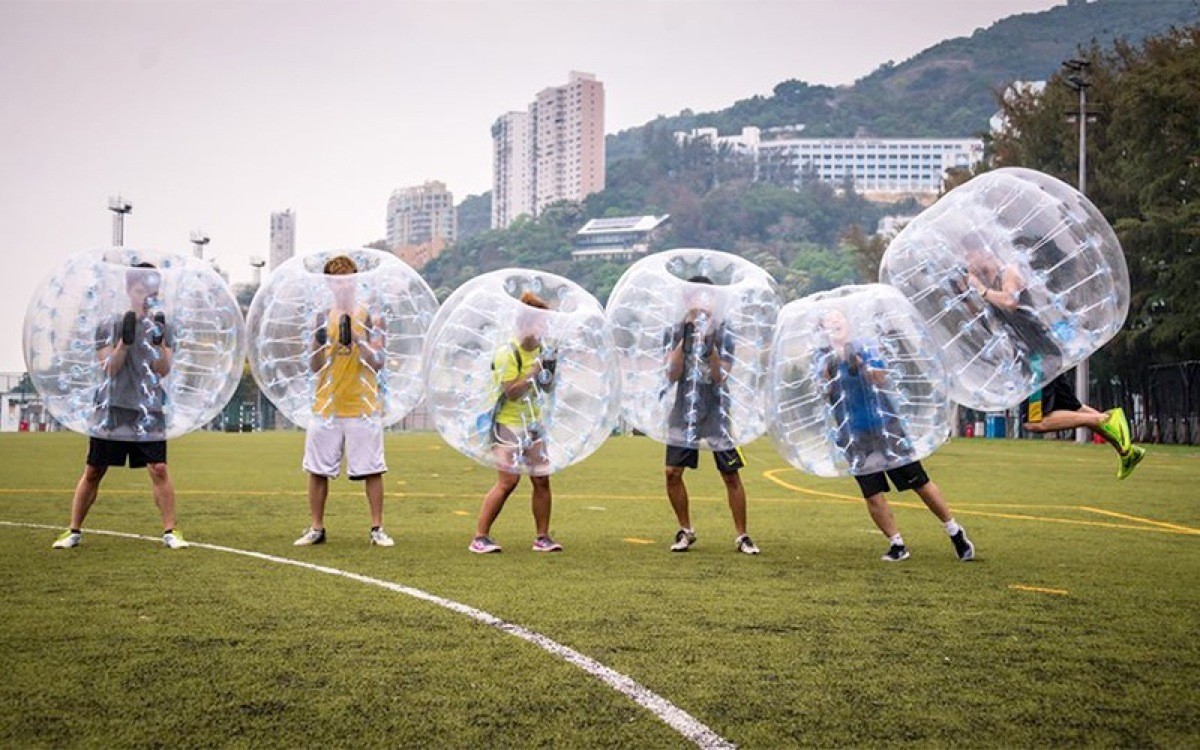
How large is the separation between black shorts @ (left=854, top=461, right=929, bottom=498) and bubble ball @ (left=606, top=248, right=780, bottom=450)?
85 centimetres

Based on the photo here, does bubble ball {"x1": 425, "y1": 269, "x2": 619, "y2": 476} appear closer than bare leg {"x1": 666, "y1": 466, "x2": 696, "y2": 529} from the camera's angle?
Yes

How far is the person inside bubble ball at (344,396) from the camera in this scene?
10445 millimetres

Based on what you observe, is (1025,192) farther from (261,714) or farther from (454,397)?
(261,714)

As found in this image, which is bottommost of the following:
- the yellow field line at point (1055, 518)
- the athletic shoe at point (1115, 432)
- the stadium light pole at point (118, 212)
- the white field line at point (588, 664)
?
the yellow field line at point (1055, 518)

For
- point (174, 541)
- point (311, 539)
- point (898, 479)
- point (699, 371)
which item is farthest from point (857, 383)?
point (174, 541)

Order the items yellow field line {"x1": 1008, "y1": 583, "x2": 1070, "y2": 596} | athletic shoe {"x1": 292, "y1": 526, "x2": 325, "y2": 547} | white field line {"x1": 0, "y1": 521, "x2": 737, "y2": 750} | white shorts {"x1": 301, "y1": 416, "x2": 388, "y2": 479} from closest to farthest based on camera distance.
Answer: white field line {"x1": 0, "y1": 521, "x2": 737, "y2": 750} → yellow field line {"x1": 1008, "y1": 583, "x2": 1070, "y2": 596} → white shorts {"x1": 301, "y1": 416, "x2": 388, "y2": 479} → athletic shoe {"x1": 292, "y1": 526, "x2": 325, "y2": 547}

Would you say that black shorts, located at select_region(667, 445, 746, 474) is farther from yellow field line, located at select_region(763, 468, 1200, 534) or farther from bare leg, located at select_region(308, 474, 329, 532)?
yellow field line, located at select_region(763, 468, 1200, 534)

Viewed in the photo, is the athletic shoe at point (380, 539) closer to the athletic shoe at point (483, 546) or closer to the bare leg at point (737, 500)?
the athletic shoe at point (483, 546)

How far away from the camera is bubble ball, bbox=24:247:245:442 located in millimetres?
10047

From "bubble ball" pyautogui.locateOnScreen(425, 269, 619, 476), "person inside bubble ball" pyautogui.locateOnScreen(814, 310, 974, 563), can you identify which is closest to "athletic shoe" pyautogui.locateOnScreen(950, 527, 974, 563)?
"person inside bubble ball" pyautogui.locateOnScreen(814, 310, 974, 563)

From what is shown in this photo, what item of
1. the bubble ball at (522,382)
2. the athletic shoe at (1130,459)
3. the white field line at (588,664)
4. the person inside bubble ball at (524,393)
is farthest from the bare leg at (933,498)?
the white field line at (588,664)

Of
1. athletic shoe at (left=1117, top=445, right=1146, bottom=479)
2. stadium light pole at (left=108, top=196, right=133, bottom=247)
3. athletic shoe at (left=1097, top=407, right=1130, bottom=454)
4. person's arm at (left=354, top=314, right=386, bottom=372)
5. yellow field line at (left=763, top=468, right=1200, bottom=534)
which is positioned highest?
stadium light pole at (left=108, top=196, right=133, bottom=247)

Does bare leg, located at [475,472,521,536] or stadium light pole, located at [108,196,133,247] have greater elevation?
stadium light pole, located at [108,196,133,247]

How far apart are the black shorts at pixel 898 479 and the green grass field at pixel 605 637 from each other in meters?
0.57
